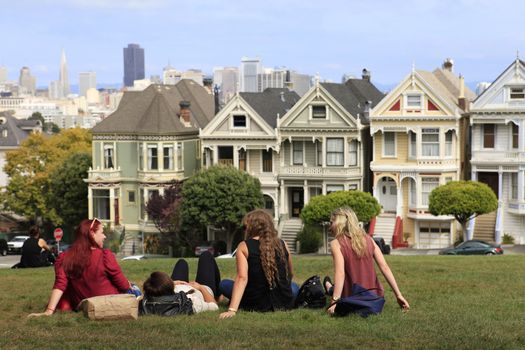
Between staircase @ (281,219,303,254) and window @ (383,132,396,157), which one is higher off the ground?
window @ (383,132,396,157)

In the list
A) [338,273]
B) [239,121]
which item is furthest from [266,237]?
→ [239,121]

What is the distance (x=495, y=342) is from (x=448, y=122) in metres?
40.5

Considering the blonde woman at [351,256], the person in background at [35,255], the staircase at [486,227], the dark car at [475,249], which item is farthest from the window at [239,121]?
the blonde woman at [351,256]

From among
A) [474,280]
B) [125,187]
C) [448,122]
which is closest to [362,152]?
[448,122]

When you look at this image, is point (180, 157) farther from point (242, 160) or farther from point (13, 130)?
point (13, 130)

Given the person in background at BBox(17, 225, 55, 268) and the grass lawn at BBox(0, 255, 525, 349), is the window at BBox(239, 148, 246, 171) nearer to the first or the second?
the person in background at BBox(17, 225, 55, 268)

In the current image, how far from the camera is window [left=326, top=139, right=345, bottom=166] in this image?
56594mm

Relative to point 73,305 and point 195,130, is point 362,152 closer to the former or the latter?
point 195,130

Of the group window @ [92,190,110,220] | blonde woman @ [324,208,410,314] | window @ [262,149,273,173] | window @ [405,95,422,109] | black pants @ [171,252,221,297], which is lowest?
window @ [92,190,110,220]

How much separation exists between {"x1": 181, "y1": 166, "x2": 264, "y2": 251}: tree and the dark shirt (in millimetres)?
37840

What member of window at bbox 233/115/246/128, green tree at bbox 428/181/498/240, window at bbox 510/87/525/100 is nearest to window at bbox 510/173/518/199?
green tree at bbox 428/181/498/240

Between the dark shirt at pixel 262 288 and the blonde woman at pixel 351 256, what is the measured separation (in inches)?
32.8

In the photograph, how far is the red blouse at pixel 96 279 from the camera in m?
16.8

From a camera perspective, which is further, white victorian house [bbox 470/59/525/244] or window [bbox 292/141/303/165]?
window [bbox 292/141/303/165]
